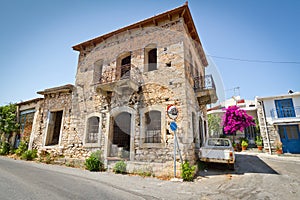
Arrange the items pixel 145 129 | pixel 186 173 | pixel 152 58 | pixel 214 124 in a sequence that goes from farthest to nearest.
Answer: pixel 214 124
pixel 152 58
pixel 145 129
pixel 186 173

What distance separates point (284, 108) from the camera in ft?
44.5

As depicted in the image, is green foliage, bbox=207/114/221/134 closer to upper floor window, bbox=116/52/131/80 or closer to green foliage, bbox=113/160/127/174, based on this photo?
upper floor window, bbox=116/52/131/80

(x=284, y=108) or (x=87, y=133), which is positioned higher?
(x=284, y=108)

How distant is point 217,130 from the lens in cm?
1836

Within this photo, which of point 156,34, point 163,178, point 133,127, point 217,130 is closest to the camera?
point 163,178

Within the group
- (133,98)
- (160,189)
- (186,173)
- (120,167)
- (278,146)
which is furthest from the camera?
(278,146)

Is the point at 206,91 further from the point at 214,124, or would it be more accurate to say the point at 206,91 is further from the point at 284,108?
the point at 214,124

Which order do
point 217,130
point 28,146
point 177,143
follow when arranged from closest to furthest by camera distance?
point 177,143 → point 28,146 → point 217,130

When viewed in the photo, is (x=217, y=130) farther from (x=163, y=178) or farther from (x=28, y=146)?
(x=28, y=146)

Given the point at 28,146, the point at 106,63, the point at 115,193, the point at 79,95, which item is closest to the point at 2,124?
the point at 28,146

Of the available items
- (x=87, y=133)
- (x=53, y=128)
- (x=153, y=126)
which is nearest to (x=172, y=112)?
(x=153, y=126)

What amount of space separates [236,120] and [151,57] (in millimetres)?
12249

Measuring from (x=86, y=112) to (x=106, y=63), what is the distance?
3.21 meters

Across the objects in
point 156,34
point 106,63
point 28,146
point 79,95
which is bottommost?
point 28,146
